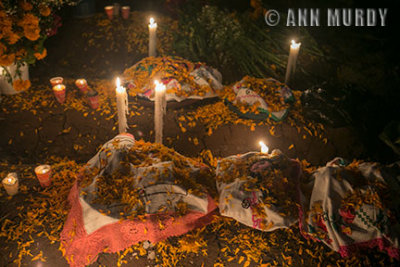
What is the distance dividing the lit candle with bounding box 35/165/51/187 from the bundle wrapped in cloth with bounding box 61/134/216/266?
35 cm

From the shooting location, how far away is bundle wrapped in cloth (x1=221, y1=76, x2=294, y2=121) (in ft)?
13.0

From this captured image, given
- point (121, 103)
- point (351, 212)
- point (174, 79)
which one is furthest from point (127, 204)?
point (174, 79)

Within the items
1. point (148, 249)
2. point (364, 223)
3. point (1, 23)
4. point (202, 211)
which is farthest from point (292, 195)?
point (1, 23)

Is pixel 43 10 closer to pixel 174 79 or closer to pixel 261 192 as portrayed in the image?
pixel 174 79

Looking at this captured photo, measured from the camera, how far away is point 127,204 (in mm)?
2480

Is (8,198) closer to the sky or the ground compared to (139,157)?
closer to the ground

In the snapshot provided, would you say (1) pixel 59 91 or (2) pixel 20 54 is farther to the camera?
(1) pixel 59 91

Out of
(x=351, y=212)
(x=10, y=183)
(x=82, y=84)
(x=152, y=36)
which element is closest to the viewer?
(x=351, y=212)

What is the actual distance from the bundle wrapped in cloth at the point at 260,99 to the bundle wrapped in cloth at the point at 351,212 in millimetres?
1445

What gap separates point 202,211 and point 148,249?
1.78 ft

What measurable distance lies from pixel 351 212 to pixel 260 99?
1.91m

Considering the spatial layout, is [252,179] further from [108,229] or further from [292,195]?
[108,229]

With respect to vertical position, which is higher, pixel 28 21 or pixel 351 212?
pixel 28 21

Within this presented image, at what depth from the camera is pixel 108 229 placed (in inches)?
95.4
